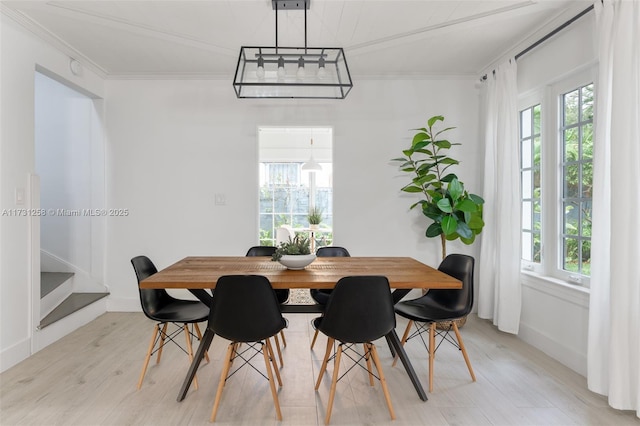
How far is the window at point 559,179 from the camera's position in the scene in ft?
8.84

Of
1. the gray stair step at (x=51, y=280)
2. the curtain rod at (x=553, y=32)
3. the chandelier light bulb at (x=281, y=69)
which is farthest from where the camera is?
the gray stair step at (x=51, y=280)

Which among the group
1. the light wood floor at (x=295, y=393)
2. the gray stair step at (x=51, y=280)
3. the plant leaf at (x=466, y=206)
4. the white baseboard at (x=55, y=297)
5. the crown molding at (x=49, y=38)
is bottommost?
the light wood floor at (x=295, y=393)

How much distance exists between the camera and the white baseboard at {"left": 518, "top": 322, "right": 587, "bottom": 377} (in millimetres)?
2564

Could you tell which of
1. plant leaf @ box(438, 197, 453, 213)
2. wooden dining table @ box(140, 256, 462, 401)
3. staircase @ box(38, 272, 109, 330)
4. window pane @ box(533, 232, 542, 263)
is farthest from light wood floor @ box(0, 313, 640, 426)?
plant leaf @ box(438, 197, 453, 213)

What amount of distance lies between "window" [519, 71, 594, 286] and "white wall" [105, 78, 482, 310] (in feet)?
2.58

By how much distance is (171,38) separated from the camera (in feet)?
10.3

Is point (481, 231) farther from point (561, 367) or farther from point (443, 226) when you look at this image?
point (561, 367)

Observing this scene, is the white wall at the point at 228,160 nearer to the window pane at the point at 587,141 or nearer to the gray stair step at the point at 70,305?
the gray stair step at the point at 70,305

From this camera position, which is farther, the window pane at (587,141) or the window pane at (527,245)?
the window pane at (527,245)

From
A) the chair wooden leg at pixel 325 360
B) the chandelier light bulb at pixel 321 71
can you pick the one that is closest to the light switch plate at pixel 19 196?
the chandelier light bulb at pixel 321 71

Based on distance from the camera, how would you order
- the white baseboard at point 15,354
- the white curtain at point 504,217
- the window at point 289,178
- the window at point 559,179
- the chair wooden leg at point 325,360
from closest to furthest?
the chair wooden leg at point 325,360, the white baseboard at point 15,354, the window at point 559,179, the white curtain at point 504,217, the window at point 289,178

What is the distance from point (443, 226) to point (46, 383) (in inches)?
133

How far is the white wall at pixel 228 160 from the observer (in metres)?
4.01

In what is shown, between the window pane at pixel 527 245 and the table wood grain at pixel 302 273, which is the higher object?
the window pane at pixel 527 245
